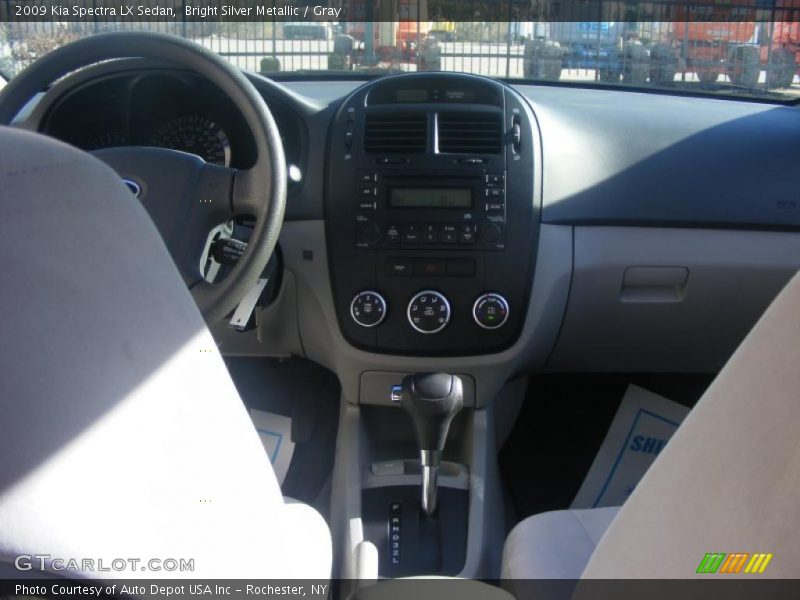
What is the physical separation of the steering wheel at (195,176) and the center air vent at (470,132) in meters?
0.69

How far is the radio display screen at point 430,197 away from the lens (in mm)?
2396

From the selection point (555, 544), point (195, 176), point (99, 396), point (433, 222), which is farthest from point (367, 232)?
point (99, 396)

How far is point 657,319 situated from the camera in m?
2.65

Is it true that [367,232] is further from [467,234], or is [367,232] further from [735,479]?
[735,479]

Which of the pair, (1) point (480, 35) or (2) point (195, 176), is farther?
(1) point (480, 35)

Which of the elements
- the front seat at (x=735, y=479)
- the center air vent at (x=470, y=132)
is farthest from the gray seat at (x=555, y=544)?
the center air vent at (x=470, y=132)

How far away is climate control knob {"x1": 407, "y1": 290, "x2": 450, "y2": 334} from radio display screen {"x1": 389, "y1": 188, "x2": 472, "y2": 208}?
0.73 feet

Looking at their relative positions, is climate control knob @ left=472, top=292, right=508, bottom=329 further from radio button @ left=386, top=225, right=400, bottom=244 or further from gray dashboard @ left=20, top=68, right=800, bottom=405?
radio button @ left=386, top=225, right=400, bottom=244

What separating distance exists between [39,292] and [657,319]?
2115 mm

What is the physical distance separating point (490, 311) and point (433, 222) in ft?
0.88

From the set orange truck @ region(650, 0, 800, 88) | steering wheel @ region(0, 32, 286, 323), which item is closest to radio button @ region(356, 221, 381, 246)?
steering wheel @ region(0, 32, 286, 323)

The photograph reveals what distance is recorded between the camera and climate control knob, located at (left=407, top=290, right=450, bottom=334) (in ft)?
7.96

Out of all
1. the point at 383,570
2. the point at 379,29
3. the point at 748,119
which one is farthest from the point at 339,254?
the point at 748,119

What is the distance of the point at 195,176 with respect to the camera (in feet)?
→ 6.19
